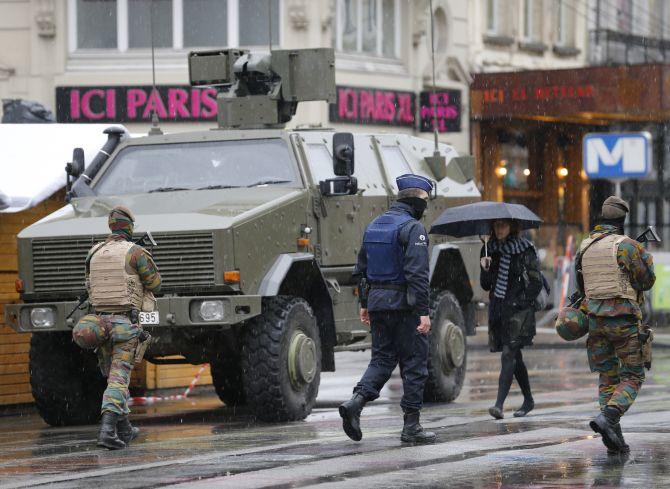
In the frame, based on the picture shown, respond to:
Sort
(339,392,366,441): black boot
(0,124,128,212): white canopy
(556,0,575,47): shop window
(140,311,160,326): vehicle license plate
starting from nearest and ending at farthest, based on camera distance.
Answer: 1. (339,392,366,441): black boot
2. (140,311,160,326): vehicle license plate
3. (0,124,128,212): white canopy
4. (556,0,575,47): shop window

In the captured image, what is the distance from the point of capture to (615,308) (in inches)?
434

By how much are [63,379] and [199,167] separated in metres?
2.08

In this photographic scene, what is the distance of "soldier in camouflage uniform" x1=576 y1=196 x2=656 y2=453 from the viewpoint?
1104 cm

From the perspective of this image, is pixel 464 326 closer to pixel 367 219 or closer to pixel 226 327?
pixel 367 219

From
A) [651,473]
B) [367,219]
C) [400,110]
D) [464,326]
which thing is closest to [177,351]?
[367,219]

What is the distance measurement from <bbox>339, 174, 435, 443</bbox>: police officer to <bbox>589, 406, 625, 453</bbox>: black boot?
52.1 inches

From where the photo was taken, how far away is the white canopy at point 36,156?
1500cm

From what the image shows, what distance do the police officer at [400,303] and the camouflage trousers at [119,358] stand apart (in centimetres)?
160

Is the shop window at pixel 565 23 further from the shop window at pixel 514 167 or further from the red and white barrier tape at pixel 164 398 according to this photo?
the red and white barrier tape at pixel 164 398

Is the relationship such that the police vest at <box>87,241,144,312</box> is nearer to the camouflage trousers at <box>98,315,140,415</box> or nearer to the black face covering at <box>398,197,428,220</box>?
the camouflage trousers at <box>98,315,140,415</box>

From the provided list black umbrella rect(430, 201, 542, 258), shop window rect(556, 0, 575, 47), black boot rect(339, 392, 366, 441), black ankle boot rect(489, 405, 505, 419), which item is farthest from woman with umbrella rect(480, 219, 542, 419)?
shop window rect(556, 0, 575, 47)

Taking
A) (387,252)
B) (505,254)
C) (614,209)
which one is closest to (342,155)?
(505,254)

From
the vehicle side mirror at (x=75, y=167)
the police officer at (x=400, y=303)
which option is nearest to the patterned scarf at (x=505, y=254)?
the police officer at (x=400, y=303)

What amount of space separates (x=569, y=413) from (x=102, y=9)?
56.4 feet
